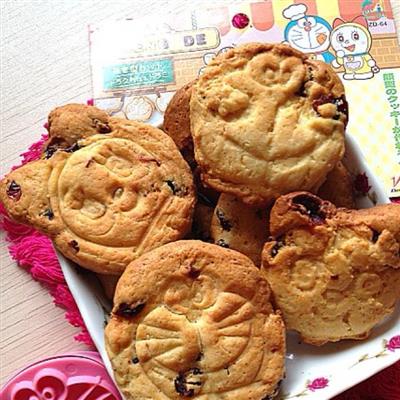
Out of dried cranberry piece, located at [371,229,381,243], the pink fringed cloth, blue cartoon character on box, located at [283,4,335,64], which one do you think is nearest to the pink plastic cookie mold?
the pink fringed cloth

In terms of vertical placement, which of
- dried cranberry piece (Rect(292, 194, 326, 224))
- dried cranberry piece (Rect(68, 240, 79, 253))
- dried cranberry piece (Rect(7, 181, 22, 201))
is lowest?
dried cranberry piece (Rect(292, 194, 326, 224))

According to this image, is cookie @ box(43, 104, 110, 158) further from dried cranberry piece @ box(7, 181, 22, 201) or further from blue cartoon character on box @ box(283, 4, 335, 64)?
blue cartoon character on box @ box(283, 4, 335, 64)

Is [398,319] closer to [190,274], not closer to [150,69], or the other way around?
[190,274]

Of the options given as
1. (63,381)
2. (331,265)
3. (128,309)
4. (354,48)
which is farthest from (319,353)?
(354,48)

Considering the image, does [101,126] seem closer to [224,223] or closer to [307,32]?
[224,223]

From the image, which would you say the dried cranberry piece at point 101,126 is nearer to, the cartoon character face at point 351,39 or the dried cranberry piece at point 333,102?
the dried cranberry piece at point 333,102

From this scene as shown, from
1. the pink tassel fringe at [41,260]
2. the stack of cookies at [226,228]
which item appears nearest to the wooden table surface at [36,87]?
the pink tassel fringe at [41,260]
